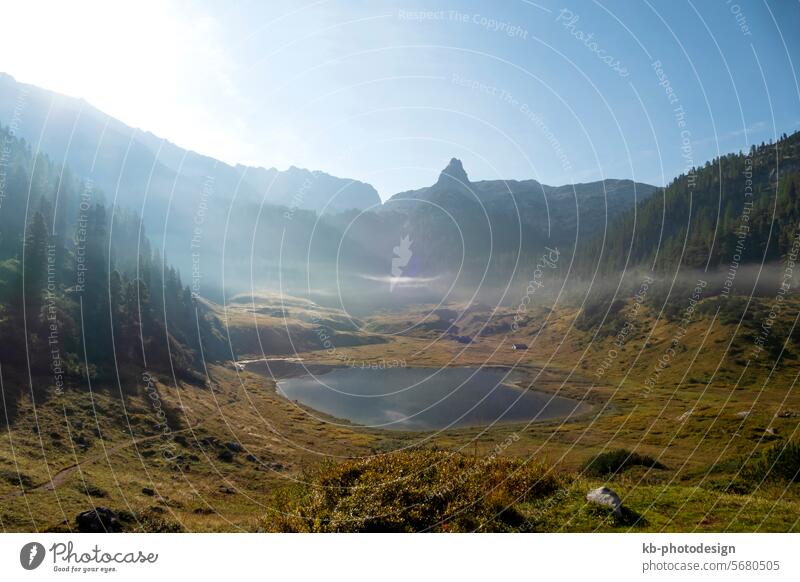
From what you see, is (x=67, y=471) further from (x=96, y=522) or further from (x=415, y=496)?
(x=415, y=496)

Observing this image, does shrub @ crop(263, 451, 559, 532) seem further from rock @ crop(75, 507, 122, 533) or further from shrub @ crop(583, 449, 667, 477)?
shrub @ crop(583, 449, 667, 477)

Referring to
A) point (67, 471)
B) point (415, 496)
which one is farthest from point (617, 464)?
point (67, 471)

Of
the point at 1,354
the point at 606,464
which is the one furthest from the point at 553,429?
the point at 1,354

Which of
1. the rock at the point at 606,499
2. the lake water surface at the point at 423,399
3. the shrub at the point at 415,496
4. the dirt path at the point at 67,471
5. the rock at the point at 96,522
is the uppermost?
the rock at the point at 606,499

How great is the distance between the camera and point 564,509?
19156 mm

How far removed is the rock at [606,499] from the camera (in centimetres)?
1836

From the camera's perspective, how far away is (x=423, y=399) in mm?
136875

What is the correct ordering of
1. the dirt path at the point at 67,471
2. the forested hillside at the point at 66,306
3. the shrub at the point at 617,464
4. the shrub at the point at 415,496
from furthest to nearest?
the forested hillside at the point at 66,306, the shrub at the point at 617,464, the dirt path at the point at 67,471, the shrub at the point at 415,496

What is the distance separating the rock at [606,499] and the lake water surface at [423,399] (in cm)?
8457

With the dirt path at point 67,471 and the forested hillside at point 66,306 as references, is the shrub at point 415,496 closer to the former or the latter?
the dirt path at point 67,471

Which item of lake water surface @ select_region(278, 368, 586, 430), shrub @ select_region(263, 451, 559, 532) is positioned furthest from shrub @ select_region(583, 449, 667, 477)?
lake water surface @ select_region(278, 368, 586, 430)

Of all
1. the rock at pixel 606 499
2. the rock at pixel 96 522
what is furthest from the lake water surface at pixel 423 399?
the rock at pixel 606 499
